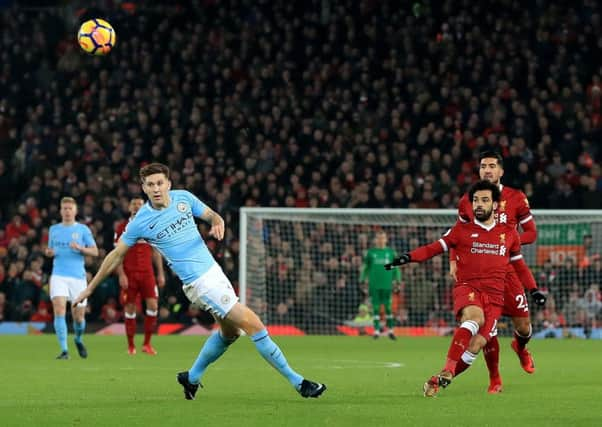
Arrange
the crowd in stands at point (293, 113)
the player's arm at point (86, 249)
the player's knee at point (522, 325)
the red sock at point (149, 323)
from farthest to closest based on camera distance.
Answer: the crowd in stands at point (293, 113) < the red sock at point (149, 323) < the player's arm at point (86, 249) < the player's knee at point (522, 325)

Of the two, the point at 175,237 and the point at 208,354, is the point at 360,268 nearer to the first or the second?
the point at 208,354

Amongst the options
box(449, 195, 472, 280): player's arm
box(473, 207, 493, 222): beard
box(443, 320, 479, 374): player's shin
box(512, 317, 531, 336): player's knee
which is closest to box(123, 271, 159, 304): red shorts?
box(512, 317, 531, 336): player's knee

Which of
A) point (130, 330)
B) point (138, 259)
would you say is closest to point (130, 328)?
point (130, 330)

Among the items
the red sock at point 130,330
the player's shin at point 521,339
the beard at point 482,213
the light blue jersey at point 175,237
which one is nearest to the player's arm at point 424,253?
the beard at point 482,213

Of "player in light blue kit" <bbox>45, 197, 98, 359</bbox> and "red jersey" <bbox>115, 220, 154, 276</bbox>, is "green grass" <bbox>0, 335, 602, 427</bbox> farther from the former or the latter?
"red jersey" <bbox>115, 220, 154, 276</bbox>

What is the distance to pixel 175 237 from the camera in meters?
10.1

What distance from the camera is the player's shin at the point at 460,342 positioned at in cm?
1014

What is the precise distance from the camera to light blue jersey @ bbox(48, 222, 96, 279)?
55.1ft

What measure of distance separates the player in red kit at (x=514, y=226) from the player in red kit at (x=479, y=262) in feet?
0.66

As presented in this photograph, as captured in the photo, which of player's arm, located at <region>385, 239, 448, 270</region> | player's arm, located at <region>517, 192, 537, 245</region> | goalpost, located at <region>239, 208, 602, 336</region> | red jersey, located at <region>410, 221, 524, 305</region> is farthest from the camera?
goalpost, located at <region>239, 208, 602, 336</region>

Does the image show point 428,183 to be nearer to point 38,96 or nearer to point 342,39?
point 342,39

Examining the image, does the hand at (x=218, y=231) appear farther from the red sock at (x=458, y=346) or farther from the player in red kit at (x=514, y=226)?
the player in red kit at (x=514, y=226)

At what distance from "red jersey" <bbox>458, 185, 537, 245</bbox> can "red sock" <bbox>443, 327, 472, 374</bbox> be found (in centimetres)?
104

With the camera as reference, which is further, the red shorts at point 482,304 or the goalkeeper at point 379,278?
the goalkeeper at point 379,278
